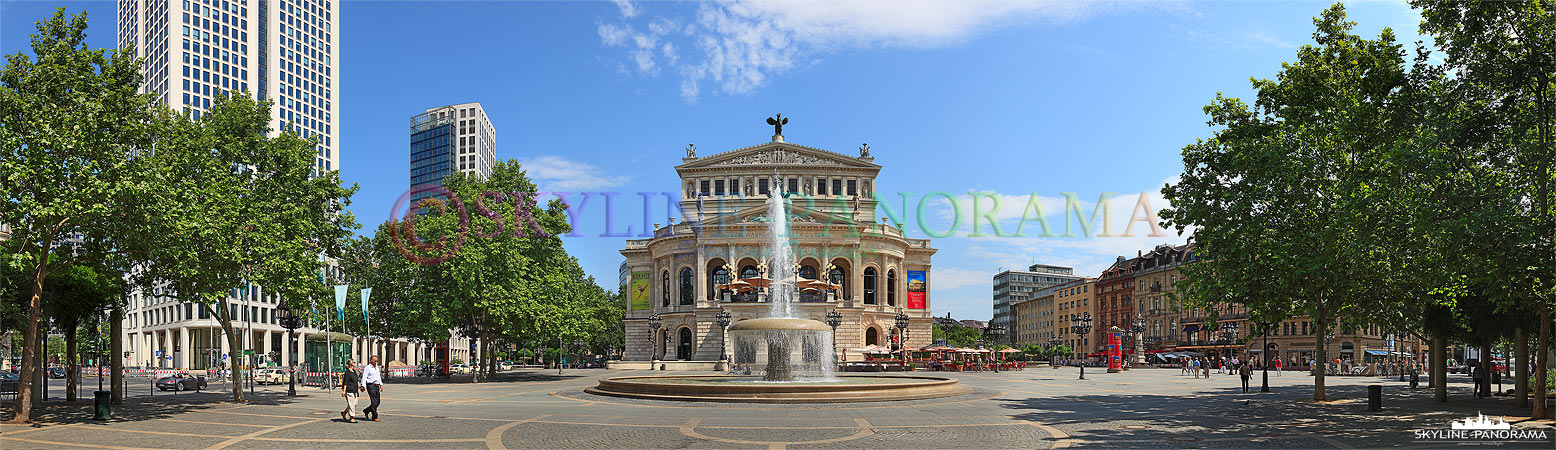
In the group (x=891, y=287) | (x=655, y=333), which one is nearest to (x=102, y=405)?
(x=655, y=333)

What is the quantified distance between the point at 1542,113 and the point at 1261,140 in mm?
9776

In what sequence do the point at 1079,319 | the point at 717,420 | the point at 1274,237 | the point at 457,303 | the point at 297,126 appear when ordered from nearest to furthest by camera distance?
1. the point at 717,420
2. the point at 1274,237
3. the point at 457,303
4. the point at 1079,319
5. the point at 297,126

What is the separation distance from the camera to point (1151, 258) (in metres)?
117

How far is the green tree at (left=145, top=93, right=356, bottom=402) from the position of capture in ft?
74.5

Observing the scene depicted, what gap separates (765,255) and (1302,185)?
2513 inches

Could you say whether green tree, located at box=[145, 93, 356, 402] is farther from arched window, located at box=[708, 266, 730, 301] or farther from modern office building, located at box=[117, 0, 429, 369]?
modern office building, located at box=[117, 0, 429, 369]

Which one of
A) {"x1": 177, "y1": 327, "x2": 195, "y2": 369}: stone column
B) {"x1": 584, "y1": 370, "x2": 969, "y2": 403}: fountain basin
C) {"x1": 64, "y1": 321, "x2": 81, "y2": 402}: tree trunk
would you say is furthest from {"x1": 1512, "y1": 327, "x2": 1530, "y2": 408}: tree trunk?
{"x1": 177, "y1": 327, "x2": 195, "y2": 369}: stone column

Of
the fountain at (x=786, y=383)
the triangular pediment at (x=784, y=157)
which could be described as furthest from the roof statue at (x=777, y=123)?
the fountain at (x=786, y=383)

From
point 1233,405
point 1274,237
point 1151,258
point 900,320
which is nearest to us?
point 1274,237

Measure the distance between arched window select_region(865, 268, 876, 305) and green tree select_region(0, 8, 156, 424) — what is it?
2888 inches


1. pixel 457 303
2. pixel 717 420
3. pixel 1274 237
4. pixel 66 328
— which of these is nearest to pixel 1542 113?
pixel 1274 237

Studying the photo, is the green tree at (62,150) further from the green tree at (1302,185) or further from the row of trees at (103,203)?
the green tree at (1302,185)

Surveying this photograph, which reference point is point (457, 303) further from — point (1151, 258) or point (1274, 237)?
point (1151, 258)

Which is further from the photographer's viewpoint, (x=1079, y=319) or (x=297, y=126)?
(x=297, y=126)
